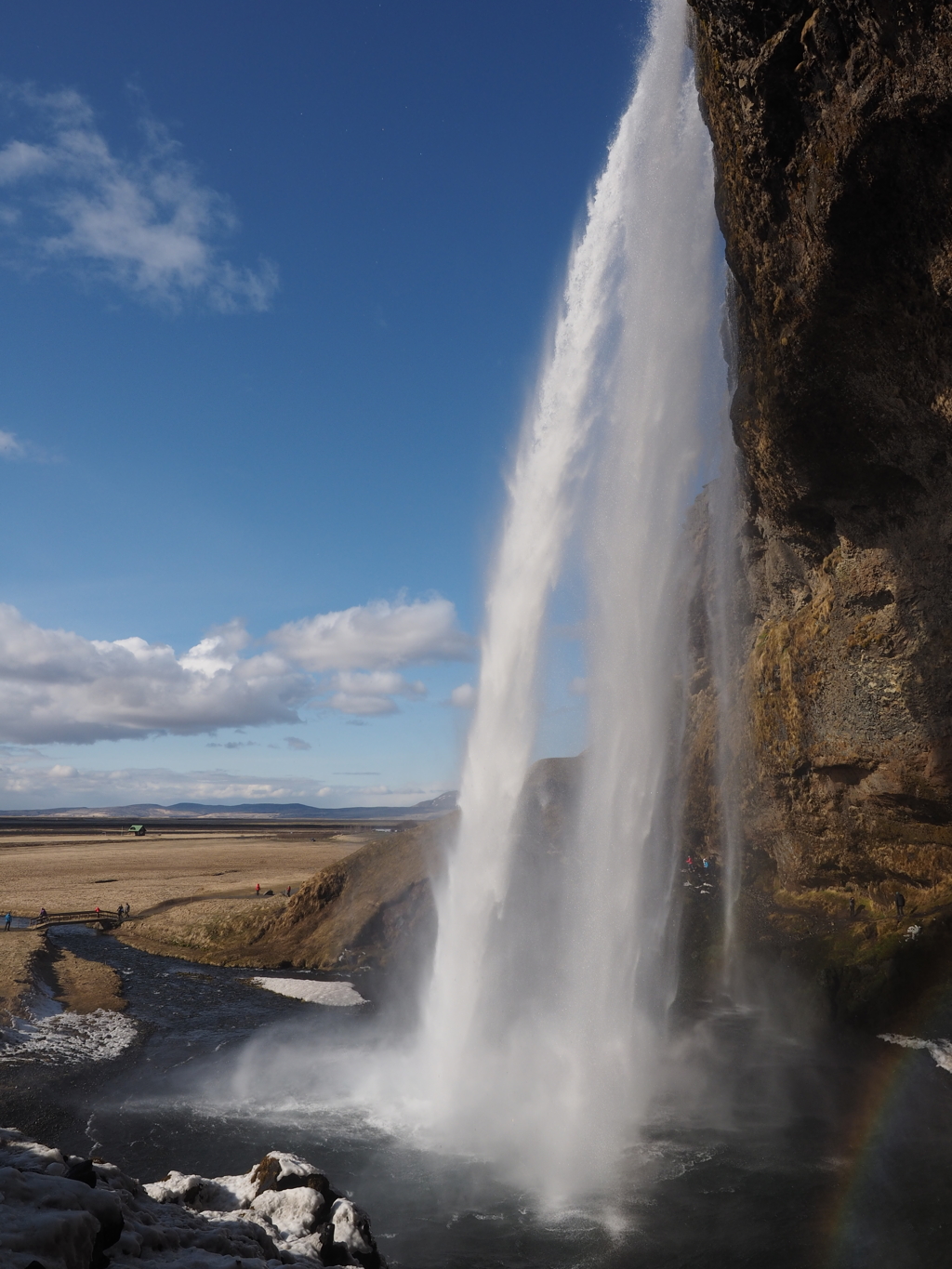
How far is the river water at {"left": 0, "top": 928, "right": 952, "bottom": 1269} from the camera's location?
11914 millimetres

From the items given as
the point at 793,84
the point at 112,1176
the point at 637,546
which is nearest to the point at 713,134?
the point at 793,84

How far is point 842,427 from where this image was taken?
17734mm

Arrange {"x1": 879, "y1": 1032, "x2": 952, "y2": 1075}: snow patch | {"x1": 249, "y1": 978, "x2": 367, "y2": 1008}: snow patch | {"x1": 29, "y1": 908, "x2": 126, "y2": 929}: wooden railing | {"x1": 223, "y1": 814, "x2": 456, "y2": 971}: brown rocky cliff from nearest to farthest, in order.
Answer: {"x1": 879, "y1": 1032, "x2": 952, "y2": 1075}: snow patch < {"x1": 249, "y1": 978, "x2": 367, "y2": 1008}: snow patch < {"x1": 223, "y1": 814, "x2": 456, "y2": 971}: brown rocky cliff < {"x1": 29, "y1": 908, "x2": 126, "y2": 929}: wooden railing

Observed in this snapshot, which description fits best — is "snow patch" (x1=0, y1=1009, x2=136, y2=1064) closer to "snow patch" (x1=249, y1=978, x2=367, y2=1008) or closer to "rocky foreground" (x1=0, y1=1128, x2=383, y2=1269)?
"snow patch" (x1=249, y1=978, x2=367, y2=1008)

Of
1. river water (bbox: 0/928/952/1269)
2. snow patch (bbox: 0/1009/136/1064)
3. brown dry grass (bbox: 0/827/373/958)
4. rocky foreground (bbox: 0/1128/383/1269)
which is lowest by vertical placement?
brown dry grass (bbox: 0/827/373/958)

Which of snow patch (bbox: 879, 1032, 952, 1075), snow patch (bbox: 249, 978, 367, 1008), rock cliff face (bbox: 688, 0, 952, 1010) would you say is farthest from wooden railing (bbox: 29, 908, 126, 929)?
snow patch (bbox: 879, 1032, 952, 1075)

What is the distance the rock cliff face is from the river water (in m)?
6.68

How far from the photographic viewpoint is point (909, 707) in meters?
20.7

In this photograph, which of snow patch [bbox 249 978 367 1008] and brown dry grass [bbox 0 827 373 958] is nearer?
snow patch [bbox 249 978 367 1008]

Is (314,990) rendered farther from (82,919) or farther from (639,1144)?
(82,919)

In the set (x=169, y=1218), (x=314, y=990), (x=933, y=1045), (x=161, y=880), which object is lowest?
(x=161, y=880)

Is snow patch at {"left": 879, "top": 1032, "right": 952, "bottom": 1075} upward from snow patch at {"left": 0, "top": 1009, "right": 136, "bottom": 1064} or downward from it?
upward

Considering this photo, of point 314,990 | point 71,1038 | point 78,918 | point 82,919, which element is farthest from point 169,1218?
point 78,918

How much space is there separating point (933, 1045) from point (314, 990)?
21.5 metres
